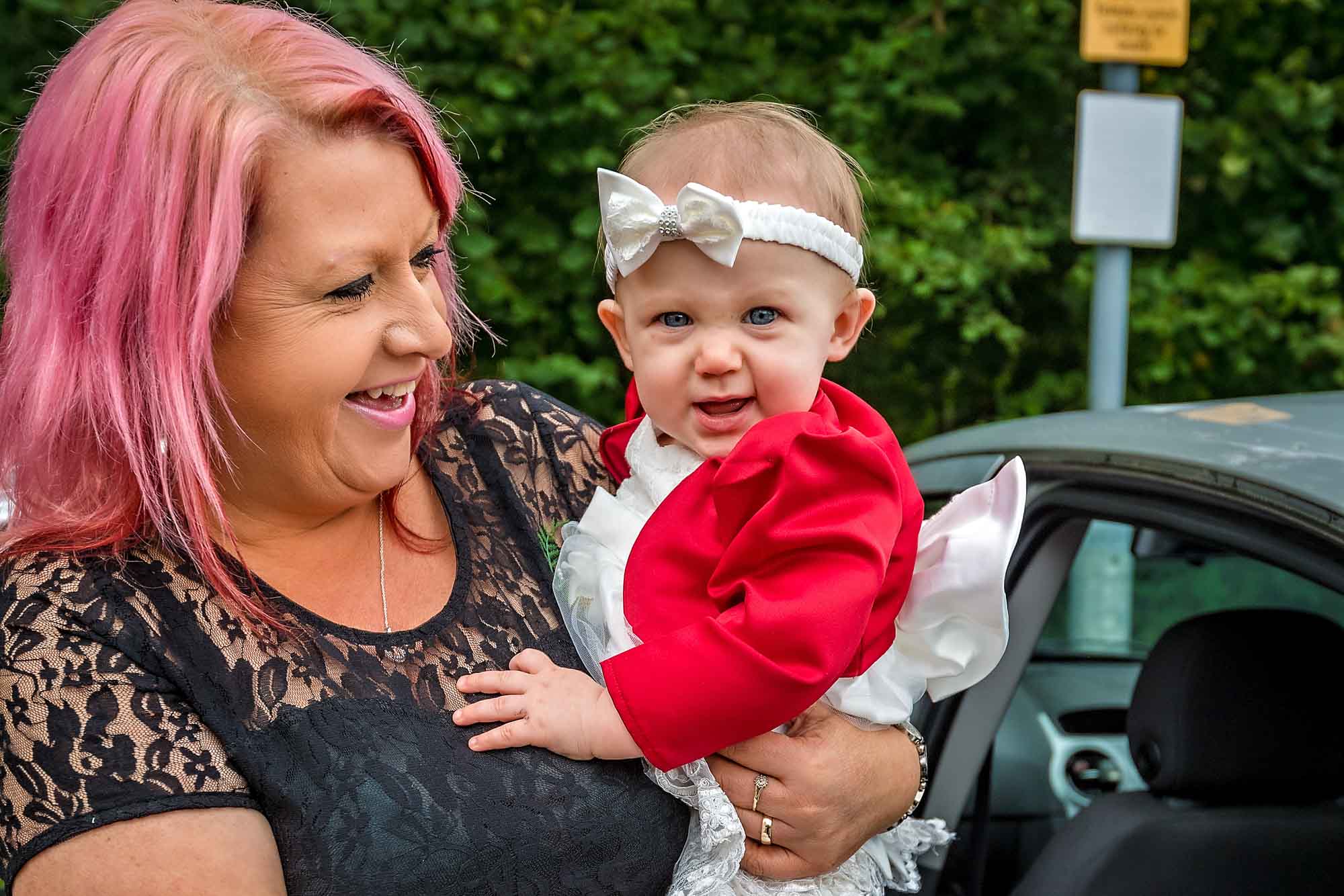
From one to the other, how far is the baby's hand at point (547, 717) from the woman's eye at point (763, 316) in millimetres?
535

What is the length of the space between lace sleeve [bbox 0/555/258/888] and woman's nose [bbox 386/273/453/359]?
449 mm

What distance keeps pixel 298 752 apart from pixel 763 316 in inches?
32.0

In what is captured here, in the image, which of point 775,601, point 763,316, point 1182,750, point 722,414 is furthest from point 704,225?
point 1182,750

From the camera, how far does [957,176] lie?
19.7 ft

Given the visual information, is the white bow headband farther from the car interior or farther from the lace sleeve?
the lace sleeve

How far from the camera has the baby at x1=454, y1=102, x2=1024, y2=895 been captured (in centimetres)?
159

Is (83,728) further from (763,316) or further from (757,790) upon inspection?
(763,316)

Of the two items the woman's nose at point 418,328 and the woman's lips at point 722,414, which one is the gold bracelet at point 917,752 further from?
the woman's nose at point 418,328

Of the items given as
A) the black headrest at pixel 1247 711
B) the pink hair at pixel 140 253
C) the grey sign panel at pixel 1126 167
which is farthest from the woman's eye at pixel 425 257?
the grey sign panel at pixel 1126 167

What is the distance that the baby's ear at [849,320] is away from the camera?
1.87 m

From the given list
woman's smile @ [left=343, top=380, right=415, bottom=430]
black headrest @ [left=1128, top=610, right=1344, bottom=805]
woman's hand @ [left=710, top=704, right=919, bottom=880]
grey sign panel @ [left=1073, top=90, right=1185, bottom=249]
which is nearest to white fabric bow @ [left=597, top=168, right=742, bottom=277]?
woman's smile @ [left=343, top=380, right=415, bottom=430]

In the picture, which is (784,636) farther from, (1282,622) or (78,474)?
(1282,622)

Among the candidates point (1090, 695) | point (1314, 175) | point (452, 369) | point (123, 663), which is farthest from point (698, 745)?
point (1314, 175)

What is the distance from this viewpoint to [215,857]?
4.62 feet
